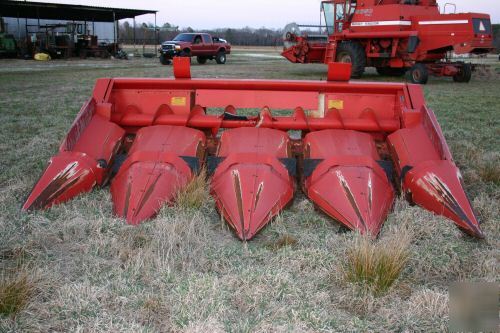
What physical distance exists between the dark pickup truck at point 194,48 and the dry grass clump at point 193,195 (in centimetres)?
2128

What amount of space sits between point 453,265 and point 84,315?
74.4 inches

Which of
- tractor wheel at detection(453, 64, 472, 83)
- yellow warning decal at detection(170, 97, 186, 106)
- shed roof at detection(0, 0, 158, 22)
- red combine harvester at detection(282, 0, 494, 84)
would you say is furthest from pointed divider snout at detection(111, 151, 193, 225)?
shed roof at detection(0, 0, 158, 22)

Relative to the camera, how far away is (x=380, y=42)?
46.2ft

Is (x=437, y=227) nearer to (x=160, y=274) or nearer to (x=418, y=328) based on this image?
(x=418, y=328)

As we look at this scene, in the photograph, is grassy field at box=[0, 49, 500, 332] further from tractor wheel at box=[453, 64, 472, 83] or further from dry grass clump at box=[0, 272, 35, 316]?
tractor wheel at box=[453, 64, 472, 83]

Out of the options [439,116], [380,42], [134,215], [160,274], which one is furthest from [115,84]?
[380,42]

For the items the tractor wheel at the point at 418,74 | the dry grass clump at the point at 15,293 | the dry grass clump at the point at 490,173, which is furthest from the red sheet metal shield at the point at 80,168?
the tractor wheel at the point at 418,74

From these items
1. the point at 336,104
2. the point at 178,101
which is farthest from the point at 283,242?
the point at 178,101

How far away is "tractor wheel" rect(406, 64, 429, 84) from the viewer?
13.3m

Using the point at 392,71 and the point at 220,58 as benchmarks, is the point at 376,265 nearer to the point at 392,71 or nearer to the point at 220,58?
the point at 392,71

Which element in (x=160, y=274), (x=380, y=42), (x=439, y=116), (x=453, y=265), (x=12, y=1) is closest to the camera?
(x=160, y=274)

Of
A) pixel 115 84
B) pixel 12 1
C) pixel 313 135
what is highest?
pixel 12 1

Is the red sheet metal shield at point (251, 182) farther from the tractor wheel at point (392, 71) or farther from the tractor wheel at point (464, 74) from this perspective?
the tractor wheel at point (392, 71)

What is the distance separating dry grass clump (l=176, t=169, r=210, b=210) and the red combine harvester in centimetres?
1067
